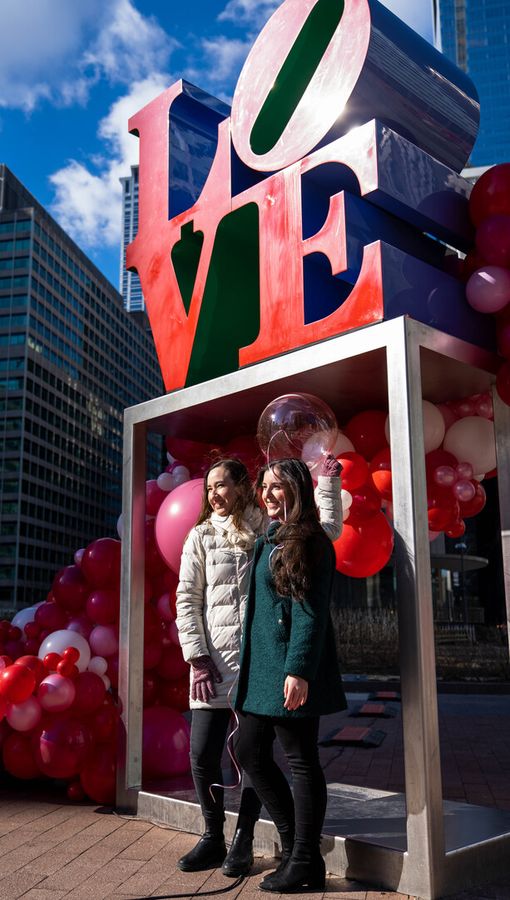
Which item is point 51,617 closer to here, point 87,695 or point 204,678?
point 87,695

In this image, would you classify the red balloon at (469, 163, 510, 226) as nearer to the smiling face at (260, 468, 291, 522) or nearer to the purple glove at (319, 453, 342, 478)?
the purple glove at (319, 453, 342, 478)

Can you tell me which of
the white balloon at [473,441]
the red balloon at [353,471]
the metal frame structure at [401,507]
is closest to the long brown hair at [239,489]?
the metal frame structure at [401,507]

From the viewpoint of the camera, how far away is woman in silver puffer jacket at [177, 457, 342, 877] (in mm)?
3398

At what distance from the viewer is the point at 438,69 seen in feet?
14.7

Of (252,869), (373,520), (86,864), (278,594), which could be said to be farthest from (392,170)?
(86,864)

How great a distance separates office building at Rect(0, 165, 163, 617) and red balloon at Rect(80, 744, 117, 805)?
3092 inches

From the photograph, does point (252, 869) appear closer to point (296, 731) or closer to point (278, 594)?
point (296, 731)

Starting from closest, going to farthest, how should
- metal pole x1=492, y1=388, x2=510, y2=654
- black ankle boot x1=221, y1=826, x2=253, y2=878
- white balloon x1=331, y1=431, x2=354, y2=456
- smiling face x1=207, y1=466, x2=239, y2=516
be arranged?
black ankle boot x1=221, y1=826, x2=253, y2=878, smiling face x1=207, y1=466, x2=239, y2=516, metal pole x1=492, y1=388, x2=510, y2=654, white balloon x1=331, y1=431, x2=354, y2=456

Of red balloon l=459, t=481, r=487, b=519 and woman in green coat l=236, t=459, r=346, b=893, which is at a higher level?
red balloon l=459, t=481, r=487, b=519

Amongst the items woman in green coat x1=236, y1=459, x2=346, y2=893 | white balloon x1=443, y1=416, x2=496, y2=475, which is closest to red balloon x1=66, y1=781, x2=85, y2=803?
woman in green coat x1=236, y1=459, x2=346, y2=893

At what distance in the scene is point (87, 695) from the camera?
16.3 ft

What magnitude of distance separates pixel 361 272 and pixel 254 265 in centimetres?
158

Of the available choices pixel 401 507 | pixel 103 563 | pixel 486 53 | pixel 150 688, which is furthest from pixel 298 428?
pixel 486 53

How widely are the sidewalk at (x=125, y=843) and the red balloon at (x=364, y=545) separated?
165cm
